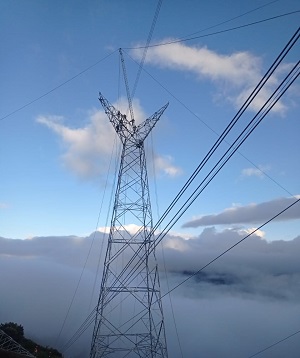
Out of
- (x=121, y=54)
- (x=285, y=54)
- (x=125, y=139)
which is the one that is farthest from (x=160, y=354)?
(x=121, y=54)

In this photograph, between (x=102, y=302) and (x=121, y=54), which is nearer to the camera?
(x=102, y=302)

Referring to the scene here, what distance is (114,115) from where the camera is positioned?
84.8ft

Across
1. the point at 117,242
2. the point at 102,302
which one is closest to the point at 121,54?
the point at 117,242

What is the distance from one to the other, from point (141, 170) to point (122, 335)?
12717 mm

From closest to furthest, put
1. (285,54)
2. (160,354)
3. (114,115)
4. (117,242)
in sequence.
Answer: (285,54) → (160,354) → (117,242) → (114,115)

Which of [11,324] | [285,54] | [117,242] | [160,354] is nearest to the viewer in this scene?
[285,54]

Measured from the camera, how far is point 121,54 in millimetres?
27281

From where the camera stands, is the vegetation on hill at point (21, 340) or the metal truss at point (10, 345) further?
the vegetation on hill at point (21, 340)

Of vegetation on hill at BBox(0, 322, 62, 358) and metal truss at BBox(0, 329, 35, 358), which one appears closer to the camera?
metal truss at BBox(0, 329, 35, 358)

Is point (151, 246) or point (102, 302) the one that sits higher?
point (151, 246)

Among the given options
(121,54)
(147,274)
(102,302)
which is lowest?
(102,302)

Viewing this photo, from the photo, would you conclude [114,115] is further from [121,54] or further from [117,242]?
[117,242]

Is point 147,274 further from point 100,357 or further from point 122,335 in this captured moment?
point 100,357

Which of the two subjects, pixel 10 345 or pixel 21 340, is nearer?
pixel 10 345
